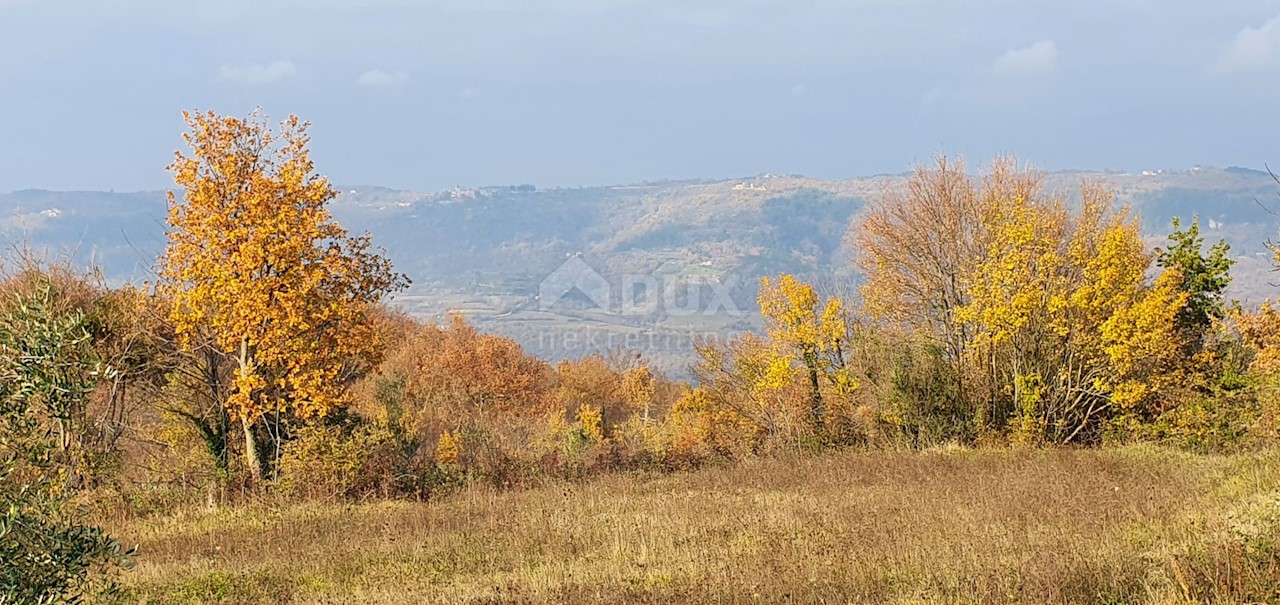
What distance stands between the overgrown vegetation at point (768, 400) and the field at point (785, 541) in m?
0.08

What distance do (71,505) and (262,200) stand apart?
52.9ft

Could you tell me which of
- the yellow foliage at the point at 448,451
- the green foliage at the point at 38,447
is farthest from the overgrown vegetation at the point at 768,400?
the yellow foliage at the point at 448,451

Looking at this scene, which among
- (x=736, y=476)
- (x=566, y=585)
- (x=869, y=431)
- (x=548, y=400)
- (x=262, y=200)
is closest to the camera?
(x=566, y=585)

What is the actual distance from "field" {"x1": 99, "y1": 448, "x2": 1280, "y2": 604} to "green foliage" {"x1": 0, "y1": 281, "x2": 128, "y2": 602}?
438 centimetres

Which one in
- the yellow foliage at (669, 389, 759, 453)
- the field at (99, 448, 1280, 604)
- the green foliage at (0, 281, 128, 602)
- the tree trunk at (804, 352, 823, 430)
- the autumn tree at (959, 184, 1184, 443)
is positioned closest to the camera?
the green foliage at (0, 281, 128, 602)

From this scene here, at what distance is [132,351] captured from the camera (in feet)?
70.4

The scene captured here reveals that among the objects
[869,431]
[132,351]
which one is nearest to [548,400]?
[869,431]

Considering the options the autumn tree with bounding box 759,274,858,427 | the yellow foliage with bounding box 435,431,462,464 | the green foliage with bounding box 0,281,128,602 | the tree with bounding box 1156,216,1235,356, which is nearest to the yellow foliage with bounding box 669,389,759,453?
the autumn tree with bounding box 759,274,858,427

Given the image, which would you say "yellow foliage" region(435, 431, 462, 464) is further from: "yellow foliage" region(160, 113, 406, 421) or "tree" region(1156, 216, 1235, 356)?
"tree" region(1156, 216, 1235, 356)

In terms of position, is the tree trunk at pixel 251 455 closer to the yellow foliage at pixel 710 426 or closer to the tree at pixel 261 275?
the tree at pixel 261 275

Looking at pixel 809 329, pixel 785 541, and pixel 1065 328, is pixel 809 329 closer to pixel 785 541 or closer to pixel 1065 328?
pixel 1065 328

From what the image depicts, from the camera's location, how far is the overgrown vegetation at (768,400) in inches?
342

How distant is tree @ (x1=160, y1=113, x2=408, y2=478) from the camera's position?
834 inches

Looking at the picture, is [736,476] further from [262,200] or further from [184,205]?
[184,205]
